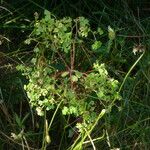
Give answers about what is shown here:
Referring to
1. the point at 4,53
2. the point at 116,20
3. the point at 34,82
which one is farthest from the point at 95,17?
the point at 34,82

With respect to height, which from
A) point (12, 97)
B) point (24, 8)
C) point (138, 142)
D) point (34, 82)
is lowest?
point (138, 142)

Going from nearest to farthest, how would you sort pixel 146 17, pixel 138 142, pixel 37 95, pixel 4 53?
1. pixel 37 95
2. pixel 138 142
3. pixel 4 53
4. pixel 146 17

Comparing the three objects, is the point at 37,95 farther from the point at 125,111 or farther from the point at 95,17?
the point at 95,17

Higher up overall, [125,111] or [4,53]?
[4,53]

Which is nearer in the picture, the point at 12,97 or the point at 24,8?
the point at 12,97

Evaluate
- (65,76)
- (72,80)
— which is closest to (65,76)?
(65,76)

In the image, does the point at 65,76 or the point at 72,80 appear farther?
the point at 65,76

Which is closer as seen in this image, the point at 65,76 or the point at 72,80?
the point at 72,80

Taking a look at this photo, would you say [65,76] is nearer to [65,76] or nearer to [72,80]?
[65,76]
